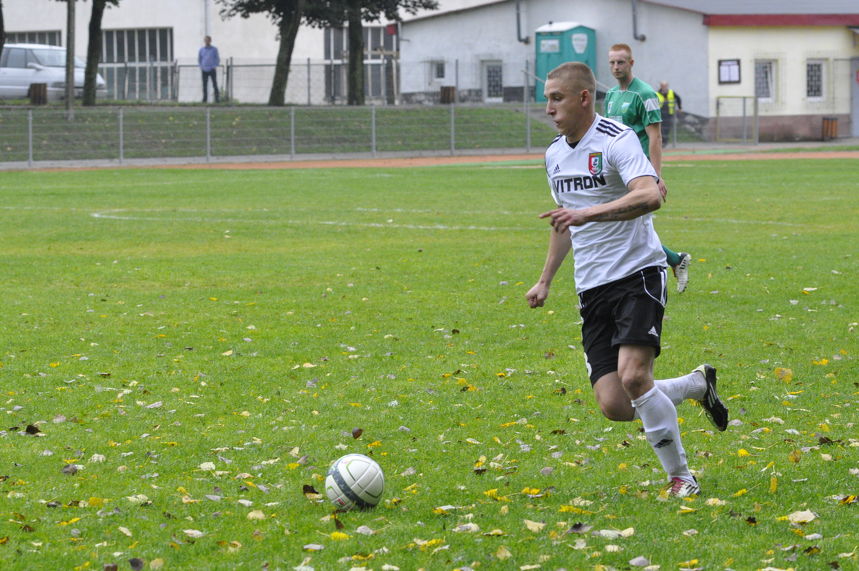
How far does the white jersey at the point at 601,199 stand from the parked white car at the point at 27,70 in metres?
43.5

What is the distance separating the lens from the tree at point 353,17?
154 feet

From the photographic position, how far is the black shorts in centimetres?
597

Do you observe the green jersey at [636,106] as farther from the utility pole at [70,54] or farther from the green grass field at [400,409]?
the utility pole at [70,54]

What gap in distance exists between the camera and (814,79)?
49.5 meters

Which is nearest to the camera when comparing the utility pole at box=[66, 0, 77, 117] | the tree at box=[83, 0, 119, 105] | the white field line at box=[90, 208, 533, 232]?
the white field line at box=[90, 208, 533, 232]

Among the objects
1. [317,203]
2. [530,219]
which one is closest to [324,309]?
[530,219]

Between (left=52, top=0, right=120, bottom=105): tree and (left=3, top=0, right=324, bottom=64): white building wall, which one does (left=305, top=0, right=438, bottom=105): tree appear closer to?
(left=52, top=0, right=120, bottom=105): tree

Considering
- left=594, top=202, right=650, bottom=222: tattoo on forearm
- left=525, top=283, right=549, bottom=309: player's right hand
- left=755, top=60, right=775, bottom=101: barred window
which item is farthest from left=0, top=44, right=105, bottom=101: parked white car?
left=594, top=202, right=650, bottom=222: tattoo on forearm

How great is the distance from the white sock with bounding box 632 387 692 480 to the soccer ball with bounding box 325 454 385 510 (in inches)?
48.3

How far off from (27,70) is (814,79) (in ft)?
94.6

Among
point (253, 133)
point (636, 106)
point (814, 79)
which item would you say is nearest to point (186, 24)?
point (253, 133)

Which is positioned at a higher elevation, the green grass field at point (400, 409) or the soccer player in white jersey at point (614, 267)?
the soccer player in white jersey at point (614, 267)

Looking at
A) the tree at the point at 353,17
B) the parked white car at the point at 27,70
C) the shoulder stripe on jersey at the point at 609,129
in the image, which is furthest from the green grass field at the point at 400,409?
the parked white car at the point at 27,70

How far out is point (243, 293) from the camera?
42.4 ft
